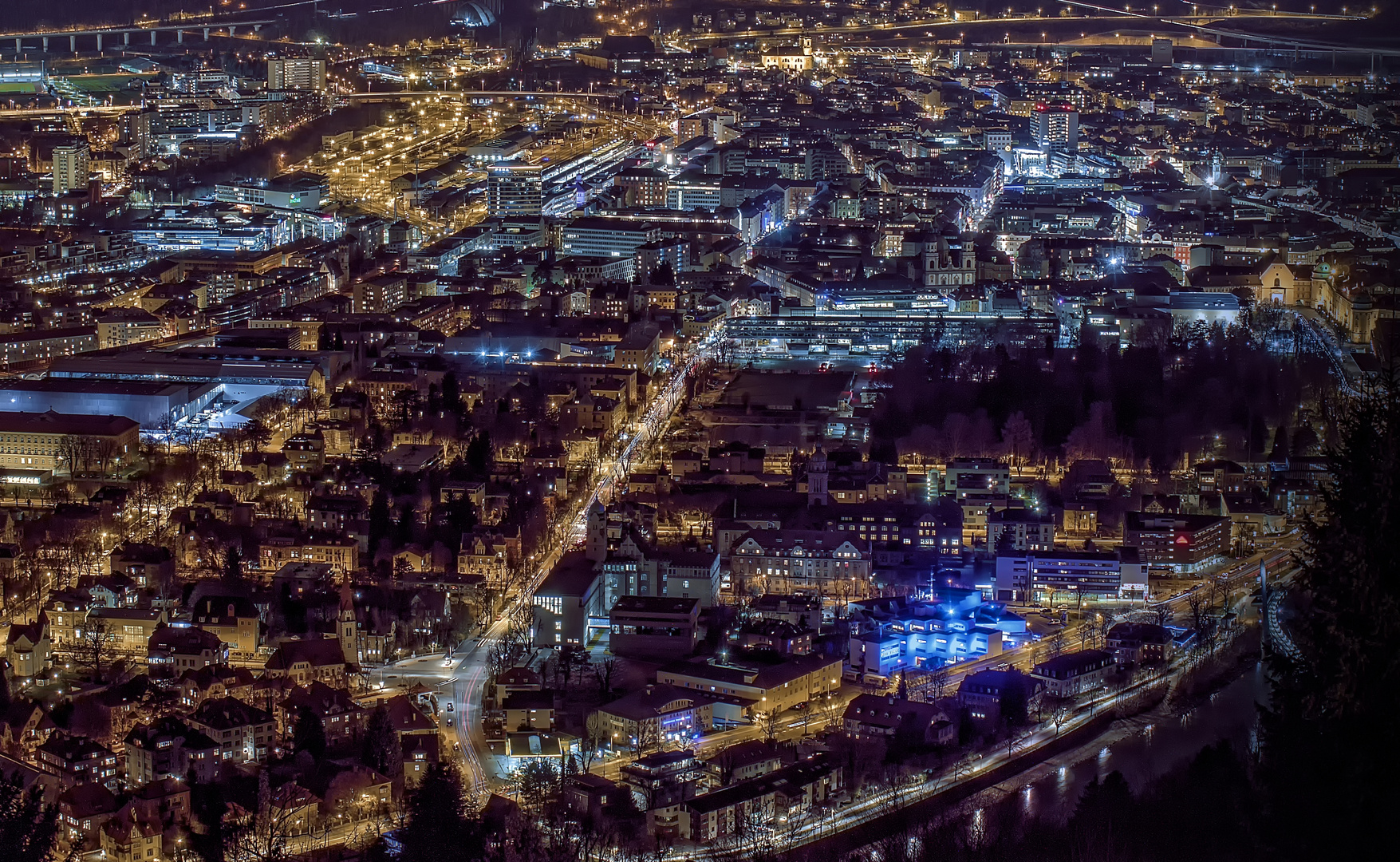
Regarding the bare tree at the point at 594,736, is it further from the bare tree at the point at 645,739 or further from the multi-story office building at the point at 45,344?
the multi-story office building at the point at 45,344

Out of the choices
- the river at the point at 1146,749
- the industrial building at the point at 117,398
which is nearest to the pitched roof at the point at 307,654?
the river at the point at 1146,749

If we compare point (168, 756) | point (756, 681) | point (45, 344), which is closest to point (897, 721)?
point (756, 681)

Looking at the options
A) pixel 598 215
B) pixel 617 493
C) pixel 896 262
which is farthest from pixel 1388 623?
pixel 598 215

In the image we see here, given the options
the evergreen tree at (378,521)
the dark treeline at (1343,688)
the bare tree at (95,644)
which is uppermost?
the dark treeline at (1343,688)

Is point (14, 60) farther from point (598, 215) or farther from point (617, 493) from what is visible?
point (617, 493)

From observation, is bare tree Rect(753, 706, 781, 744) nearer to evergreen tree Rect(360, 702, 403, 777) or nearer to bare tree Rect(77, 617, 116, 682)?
evergreen tree Rect(360, 702, 403, 777)

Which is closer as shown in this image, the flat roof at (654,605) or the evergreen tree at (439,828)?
the evergreen tree at (439,828)
